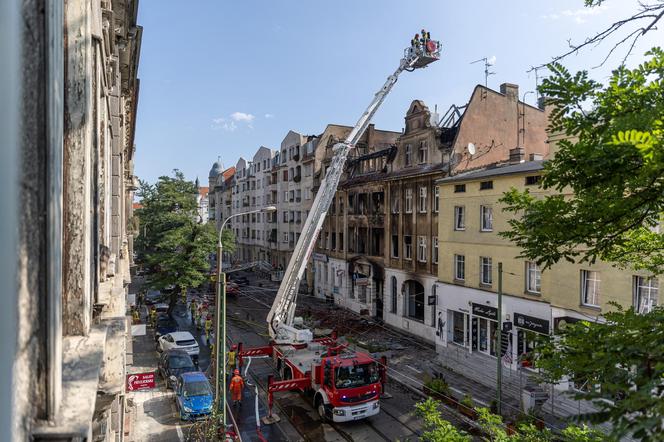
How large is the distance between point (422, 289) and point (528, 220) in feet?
76.1

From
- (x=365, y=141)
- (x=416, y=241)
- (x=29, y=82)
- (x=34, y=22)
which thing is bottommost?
(x=416, y=241)

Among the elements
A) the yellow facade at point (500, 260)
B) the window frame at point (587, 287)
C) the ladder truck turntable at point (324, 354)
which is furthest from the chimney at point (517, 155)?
the window frame at point (587, 287)

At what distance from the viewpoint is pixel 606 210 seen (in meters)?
5.16

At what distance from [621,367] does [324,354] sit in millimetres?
14806

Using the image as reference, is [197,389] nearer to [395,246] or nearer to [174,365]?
[174,365]

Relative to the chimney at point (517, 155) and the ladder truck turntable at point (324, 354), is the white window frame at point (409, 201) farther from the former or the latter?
the ladder truck turntable at point (324, 354)

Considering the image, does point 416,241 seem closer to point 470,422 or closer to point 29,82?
point 470,422

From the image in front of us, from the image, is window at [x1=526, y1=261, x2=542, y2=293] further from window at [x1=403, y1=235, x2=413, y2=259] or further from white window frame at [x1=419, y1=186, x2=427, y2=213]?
window at [x1=403, y1=235, x2=413, y2=259]

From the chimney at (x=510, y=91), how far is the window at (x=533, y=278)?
13.8 meters

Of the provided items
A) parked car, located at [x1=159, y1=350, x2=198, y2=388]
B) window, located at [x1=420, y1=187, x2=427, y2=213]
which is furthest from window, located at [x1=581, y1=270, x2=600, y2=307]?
parked car, located at [x1=159, y1=350, x2=198, y2=388]

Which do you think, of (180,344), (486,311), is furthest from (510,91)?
(180,344)

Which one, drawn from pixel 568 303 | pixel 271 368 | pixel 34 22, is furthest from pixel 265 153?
pixel 34 22

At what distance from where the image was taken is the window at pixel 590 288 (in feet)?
57.9

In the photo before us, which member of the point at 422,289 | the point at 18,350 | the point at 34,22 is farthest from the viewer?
the point at 422,289
